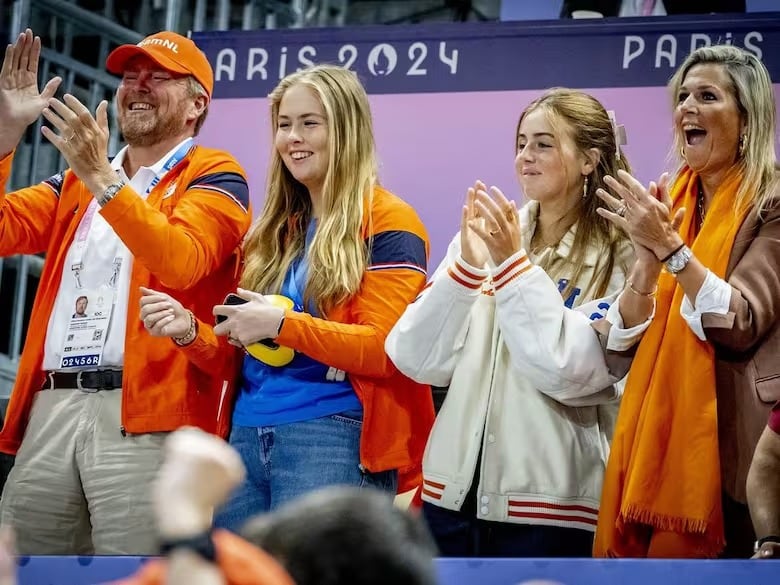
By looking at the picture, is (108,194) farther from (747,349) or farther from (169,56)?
(747,349)

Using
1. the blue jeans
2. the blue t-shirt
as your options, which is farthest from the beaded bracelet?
the blue jeans

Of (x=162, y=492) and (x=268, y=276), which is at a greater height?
(x=268, y=276)

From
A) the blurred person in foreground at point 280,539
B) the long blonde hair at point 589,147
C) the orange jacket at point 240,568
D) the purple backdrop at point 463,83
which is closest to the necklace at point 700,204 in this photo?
the long blonde hair at point 589,147

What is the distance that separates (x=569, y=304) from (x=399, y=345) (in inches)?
17.3

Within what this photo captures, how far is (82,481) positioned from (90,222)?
2.31 feet

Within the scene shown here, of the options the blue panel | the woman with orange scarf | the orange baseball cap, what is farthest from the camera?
the orange baseball cap

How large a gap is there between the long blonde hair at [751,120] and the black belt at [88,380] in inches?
59.9

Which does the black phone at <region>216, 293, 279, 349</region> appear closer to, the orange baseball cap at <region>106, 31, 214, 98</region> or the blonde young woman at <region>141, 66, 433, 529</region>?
the blonde young woman at <region>141, 66, 433, 529</region>

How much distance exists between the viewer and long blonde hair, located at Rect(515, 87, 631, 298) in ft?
11.0

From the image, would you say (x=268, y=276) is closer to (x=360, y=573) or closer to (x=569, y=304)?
(x=569, y=304)

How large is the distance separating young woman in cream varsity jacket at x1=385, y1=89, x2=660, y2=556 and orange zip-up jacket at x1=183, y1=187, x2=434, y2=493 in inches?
3.0

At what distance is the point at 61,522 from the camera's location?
11.1ft

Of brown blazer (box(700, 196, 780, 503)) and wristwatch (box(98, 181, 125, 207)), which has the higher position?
wristwatch (box(98, 181, 125, 207))

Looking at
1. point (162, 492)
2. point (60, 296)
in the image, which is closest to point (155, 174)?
point (60, 296)
